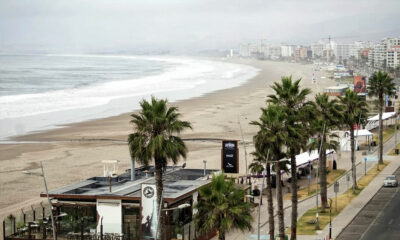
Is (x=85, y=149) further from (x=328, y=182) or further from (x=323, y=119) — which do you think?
(x=323, y=119)

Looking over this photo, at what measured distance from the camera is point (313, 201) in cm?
5522

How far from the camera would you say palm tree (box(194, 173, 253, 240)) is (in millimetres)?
31484

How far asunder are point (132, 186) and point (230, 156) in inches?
373

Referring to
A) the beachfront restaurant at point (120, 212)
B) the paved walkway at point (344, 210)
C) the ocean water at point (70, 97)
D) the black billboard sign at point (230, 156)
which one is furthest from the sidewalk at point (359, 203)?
the ocean water at point (70, 97)

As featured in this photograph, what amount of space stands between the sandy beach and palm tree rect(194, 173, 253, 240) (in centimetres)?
2318

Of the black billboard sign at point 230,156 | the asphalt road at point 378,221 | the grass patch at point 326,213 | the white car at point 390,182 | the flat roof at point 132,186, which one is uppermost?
the black billboard sign at point 230,156

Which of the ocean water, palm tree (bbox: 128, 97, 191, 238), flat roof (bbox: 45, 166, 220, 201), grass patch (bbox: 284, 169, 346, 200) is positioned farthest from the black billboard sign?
the ocean water

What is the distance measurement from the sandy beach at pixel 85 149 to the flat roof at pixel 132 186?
966cm

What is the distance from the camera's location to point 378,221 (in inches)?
1858

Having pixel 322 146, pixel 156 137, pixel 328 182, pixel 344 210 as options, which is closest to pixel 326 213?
pixel 344 210

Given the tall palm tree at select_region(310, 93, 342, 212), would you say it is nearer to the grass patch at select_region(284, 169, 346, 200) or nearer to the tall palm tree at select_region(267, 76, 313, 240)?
the grass patch at select_region(284, 169, 346, 200)

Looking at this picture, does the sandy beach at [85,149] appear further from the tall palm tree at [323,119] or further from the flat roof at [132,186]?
the tall palm tree at [323,119]

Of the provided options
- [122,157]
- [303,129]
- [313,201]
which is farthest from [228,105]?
[303,129]

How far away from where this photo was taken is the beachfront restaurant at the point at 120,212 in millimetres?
38625
